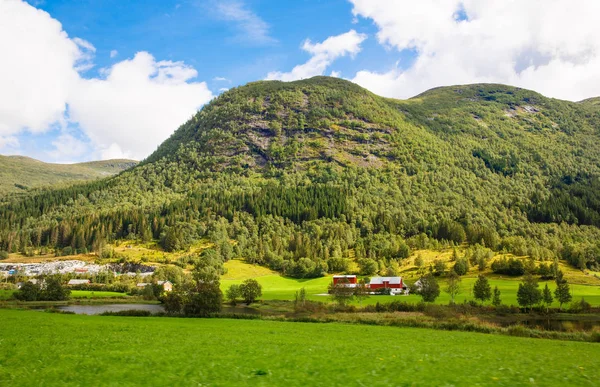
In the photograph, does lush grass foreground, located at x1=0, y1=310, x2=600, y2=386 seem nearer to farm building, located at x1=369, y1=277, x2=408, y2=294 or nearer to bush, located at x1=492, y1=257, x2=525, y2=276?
farm building, located at x1=369, y1=277, x2=408, y2=294

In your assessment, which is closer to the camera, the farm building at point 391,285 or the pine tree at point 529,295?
the pine tree at point 529,295

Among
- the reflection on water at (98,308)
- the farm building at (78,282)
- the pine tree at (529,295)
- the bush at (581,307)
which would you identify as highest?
the pine tree at (529,295)

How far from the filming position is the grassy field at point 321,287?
352 ft

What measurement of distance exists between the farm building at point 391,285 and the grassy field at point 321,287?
8581mm

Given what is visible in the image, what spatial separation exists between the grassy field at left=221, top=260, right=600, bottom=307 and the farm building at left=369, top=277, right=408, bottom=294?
8.58m

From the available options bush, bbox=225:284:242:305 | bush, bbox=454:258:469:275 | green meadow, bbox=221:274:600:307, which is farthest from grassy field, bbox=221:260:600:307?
bush, bbox=225:284:242:305

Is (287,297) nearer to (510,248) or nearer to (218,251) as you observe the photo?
(218,251)

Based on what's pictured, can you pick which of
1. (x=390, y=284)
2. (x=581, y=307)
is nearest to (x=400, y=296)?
(x=390, y=284)

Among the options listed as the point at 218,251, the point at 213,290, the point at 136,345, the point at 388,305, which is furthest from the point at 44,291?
the point at 136,345

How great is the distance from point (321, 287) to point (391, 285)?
27.6 metres

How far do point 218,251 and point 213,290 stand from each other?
118 meters

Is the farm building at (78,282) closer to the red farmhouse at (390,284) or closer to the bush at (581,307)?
the red farmhouse at (390,284)

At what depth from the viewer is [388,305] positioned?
3494 inches

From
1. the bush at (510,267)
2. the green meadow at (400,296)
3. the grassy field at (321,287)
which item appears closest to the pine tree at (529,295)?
the green meadow at (400,296)
